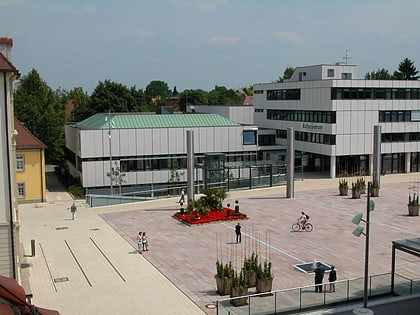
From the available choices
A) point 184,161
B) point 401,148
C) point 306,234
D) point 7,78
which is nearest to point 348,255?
point 306,234

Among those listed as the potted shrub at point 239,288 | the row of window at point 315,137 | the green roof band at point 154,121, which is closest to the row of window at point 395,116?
the row of window at point 315,137

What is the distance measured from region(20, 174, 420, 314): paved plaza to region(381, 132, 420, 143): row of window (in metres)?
15.4

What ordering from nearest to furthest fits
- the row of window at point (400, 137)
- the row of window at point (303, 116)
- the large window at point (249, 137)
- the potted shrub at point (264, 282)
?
the potted shrub at point (264, 282) → the row of window at point (303, 116) → the large window at point (249, 137) → the row of window at point (400, 137)

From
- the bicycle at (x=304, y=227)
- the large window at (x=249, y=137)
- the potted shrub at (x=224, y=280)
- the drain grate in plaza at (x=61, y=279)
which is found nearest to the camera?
the potted shrub at (x=224, y=280)

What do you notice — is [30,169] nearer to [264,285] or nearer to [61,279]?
[61,279]

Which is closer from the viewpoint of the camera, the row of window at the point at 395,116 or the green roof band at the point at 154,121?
the green roof band at the point at 154,121

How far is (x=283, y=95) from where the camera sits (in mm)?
66438

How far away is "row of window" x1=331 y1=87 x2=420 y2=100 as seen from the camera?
5625cm

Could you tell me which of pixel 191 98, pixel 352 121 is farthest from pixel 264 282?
pixel 191 98

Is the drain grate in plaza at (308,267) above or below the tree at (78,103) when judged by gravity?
below

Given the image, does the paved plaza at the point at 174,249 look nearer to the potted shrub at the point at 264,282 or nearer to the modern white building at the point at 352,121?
the potted shrub at the point at 264,282

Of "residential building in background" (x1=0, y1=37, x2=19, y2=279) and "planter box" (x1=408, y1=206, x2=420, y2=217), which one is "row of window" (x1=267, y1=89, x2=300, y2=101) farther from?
"residential building in background" (x1=0, y1=37, x2=19, y2=279)

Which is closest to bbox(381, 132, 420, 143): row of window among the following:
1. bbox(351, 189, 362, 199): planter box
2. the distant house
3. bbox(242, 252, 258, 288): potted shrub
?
bbox(351, 189, 362, 199): planter box

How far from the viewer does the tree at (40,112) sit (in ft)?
202
